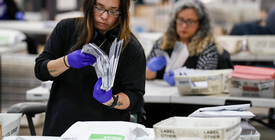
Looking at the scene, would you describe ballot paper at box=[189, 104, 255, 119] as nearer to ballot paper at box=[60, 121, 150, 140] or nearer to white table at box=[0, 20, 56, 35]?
ballot paper at box=[60, 121, 150, 140]

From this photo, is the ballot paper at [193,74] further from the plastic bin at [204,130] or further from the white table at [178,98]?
the plastic bin at [204,130]

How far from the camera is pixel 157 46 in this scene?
10.8 ft

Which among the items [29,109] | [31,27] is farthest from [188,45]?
[31,27]

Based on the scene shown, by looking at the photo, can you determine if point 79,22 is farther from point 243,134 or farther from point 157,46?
point 157,46

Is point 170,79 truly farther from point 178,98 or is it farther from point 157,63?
point 178,98

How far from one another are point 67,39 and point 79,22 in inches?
4.4

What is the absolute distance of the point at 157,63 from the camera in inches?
117

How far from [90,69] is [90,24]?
0.24m

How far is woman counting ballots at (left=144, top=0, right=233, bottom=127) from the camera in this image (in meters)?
3.05

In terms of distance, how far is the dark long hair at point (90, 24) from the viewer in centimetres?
181

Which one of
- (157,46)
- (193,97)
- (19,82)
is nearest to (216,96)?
(193,97)

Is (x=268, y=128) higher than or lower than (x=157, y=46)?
lower

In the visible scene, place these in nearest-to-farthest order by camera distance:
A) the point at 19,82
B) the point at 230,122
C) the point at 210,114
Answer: the point at 230,122 → the point at 210,114 → the point at 19,82

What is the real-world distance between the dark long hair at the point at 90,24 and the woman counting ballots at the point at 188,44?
3.75ft
